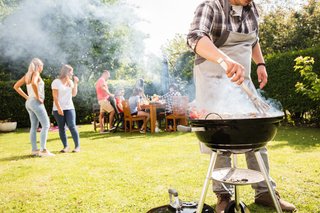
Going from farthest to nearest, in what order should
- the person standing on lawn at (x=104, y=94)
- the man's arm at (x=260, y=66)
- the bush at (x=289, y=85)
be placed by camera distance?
1. the person standing on lawn at (x=104, y=94)
2. the bush at (x=289, y=85)
3. the man's arm at (x=260, y=66)

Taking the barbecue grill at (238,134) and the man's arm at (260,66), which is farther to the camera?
the man's arm at (260,66)

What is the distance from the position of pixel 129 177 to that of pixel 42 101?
2544 mm

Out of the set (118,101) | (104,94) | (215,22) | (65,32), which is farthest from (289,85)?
(65,32)

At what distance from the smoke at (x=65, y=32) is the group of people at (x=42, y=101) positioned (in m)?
10.2

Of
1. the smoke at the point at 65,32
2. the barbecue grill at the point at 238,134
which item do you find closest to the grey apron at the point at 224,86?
the barbecue grill at the point at 238,134

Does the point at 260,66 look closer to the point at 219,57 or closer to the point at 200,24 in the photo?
the point at 200,24

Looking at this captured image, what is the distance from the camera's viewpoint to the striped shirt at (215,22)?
75.9 inches

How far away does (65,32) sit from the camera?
15453 mm

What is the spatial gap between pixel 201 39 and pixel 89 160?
12.4 ft

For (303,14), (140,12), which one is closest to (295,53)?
(303,14)

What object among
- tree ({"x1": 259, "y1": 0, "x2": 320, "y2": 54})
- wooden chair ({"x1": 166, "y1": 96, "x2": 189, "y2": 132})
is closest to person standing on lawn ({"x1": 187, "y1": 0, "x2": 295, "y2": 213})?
wooden chair ({"x1": 166, "y1": 96, "x2": 189, "y2": 132})

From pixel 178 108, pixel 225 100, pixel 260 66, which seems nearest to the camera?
pixel 225 100

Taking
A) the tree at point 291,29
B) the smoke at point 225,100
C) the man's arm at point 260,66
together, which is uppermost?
the tree at point 291,29

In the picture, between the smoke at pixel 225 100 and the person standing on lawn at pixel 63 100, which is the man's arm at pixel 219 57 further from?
the person standing on lawn at pixel 63 100
